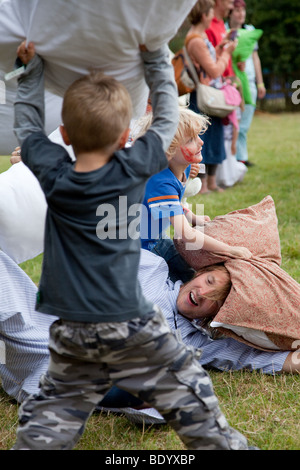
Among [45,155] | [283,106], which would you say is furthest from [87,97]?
[283,106]

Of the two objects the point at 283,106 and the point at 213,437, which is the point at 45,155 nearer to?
the point at 213,437

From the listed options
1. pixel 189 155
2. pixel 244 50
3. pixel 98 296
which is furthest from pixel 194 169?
pixel 244 50

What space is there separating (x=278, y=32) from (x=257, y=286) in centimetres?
2028

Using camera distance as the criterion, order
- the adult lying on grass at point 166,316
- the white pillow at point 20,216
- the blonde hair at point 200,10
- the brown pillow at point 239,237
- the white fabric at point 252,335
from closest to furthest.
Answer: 1. the adult lying on grass at point 166,316
2. the white pillow at point 20,216
3. the white fabric at point 252,335
4. the brown pillow at point 239,237
5. the blonde hair at point 200,10

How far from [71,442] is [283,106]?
18.6m

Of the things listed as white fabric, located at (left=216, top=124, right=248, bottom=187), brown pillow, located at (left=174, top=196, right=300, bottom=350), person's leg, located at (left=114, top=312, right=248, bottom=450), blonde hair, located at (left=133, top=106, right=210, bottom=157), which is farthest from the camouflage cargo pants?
white fabric, located at (left=216, top=124, right=248, bottom=187)

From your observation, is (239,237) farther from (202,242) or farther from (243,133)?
(243,133)

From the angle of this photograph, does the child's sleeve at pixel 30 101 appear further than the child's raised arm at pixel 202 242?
No

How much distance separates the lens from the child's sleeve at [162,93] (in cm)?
178

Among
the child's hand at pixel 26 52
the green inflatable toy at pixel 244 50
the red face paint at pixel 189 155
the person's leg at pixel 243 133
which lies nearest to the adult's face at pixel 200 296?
the red face paint at pixel 189 155

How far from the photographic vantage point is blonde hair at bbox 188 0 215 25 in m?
5.38

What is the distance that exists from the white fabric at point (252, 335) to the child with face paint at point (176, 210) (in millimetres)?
279

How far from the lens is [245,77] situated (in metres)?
7.18

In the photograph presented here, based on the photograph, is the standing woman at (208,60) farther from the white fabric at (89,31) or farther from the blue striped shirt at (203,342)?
the white fabric at (89,31)
